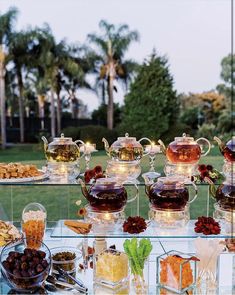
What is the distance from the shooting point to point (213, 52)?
1033 centimetres

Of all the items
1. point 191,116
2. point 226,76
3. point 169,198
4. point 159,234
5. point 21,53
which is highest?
point 21,53

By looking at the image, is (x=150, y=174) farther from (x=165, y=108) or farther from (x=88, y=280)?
(x=165, y=108)

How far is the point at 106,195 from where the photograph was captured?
1.14 meters

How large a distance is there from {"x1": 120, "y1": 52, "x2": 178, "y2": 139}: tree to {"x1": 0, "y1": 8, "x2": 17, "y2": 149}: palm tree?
3160 millimetres

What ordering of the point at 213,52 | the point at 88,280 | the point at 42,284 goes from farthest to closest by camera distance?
the point at 213,52 < the point at 88,280 < the point at 42,284

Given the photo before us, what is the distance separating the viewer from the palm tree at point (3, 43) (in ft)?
31.4

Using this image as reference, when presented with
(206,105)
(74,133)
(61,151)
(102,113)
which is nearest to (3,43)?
Result: (74,133)

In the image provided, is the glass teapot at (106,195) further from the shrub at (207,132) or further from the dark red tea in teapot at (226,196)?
the shrub at (207,132)

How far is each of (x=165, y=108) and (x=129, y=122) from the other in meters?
0.83

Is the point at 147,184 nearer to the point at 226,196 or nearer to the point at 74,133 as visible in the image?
the point at 226,196

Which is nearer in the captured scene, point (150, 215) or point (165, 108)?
point (150, 215)

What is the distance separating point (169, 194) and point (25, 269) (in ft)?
1.49

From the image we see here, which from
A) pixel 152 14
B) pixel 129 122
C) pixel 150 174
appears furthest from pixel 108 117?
pixel 150 174

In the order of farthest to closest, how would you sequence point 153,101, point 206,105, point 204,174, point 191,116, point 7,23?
point 206,105 < point 191,116 < point 7,23 < point 153,101 < point 204,174
